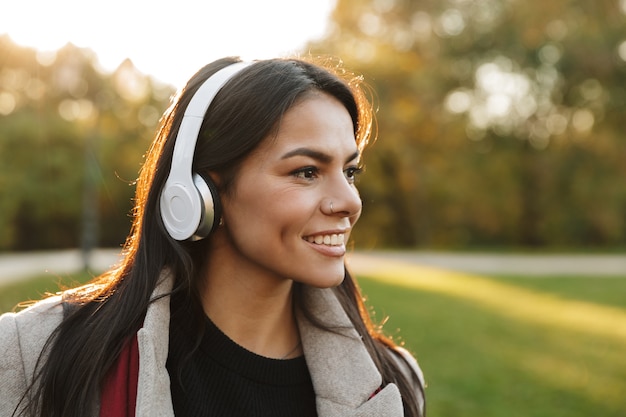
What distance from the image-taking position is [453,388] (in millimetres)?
6254

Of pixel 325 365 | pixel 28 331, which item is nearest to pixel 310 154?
pixel 325 365

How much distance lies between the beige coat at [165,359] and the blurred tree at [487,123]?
2345 centimetres

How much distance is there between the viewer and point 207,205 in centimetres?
209

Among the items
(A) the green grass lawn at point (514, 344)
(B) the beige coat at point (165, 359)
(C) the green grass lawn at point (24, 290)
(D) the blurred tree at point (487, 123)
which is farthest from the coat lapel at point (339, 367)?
(D) the blurred tree at point (487, 123)

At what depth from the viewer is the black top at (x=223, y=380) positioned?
6.94 feet

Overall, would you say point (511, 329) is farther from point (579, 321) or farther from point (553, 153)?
point (553, 153)

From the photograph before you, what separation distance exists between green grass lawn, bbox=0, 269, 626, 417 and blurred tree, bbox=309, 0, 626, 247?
14424 millimetres

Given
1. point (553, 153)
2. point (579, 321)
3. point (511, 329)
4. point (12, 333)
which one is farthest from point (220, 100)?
point (553, 153)

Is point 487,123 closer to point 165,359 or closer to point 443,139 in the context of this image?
point 443,139

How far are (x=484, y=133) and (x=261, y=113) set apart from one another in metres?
27.7

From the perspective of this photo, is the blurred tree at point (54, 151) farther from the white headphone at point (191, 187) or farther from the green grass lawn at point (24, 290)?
the white headphone at point (191, 187)

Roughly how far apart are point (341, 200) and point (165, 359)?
2.14ft

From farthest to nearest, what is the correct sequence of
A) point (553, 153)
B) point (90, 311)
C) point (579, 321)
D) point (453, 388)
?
point (553, 153) → point (579, 321) → point (453, 388) → point (90, 311)

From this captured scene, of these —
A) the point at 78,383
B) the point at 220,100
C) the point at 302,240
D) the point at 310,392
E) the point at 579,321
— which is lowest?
the point at 579,321
